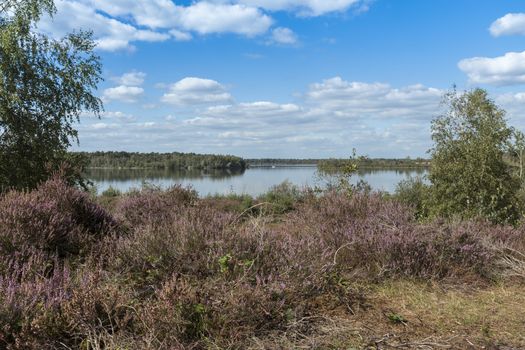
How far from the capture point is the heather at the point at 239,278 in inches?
137

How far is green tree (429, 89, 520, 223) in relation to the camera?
1441 cm

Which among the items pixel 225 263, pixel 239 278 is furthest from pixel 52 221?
pixel 239 278

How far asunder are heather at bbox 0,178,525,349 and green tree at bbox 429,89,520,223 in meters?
7.60

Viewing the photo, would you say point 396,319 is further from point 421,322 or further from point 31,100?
point 31,100

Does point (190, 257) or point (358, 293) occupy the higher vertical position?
point (190, 257)

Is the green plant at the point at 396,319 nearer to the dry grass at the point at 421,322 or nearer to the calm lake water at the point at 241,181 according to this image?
the dry grass at the point at 421,322

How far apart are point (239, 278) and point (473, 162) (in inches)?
489

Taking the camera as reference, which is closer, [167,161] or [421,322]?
[421,322]

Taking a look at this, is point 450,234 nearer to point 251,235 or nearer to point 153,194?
point 251,235

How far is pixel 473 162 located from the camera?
1466 cm

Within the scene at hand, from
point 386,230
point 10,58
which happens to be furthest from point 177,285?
point 10,58

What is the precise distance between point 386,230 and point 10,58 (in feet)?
37.6

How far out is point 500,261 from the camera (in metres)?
6.17

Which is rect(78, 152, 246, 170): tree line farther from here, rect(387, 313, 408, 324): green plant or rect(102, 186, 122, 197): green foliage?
rect(387, 313, 408, 324): green plant
